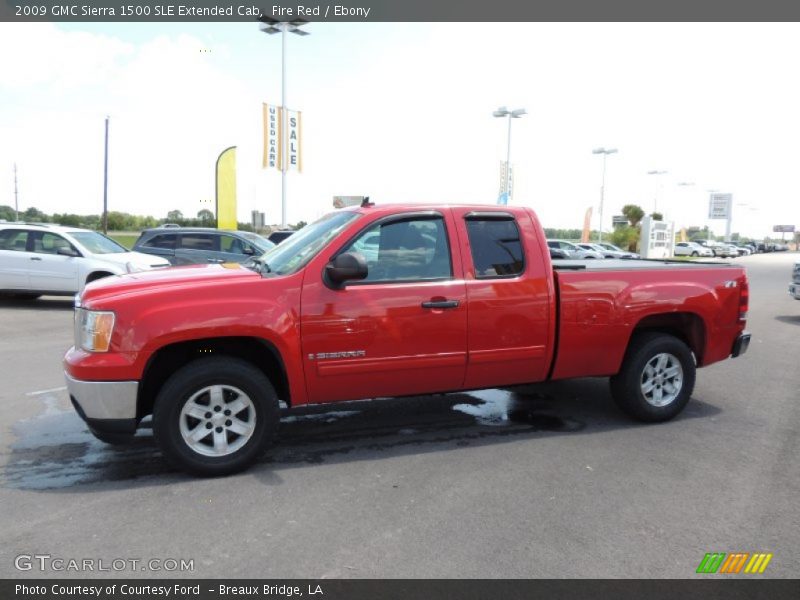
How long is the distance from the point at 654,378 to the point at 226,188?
2447 cm

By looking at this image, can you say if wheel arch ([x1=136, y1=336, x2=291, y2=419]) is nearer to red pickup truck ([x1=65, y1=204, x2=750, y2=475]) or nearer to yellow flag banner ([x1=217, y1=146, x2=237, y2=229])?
red pickup truck ([x1=65, y1=204, x2=750, y2=475])

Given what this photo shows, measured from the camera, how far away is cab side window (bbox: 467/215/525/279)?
16.0 feet

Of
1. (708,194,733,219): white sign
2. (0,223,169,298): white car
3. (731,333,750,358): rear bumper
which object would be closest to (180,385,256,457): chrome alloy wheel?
(731,333,750,358): rear bumper

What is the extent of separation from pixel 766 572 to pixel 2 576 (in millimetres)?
3909

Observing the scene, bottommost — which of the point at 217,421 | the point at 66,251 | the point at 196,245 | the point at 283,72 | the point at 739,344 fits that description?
the point at 217,421

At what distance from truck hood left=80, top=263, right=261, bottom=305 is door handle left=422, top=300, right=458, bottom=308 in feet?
4.17

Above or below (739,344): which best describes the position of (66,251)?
above

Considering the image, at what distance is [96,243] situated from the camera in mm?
A: 13312

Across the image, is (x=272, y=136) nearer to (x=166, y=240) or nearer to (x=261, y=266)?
(x=166, y=240)

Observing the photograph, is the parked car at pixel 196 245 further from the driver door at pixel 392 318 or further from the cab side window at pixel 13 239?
the driver door at pixel 392 318

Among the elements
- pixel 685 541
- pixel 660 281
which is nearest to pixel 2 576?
pixel 685 541

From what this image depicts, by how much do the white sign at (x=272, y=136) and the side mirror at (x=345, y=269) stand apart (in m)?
23.8

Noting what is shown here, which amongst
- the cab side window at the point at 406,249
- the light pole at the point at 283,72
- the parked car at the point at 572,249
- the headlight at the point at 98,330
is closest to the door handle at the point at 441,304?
the cab side window at the point at 406,249

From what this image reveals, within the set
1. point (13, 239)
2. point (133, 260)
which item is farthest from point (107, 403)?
point (13, 239)
